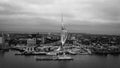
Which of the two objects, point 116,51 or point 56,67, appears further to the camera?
point 116,51

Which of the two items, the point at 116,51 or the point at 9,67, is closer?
the point at 9,67

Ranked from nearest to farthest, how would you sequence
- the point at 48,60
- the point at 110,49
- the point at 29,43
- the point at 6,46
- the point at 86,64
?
1. the point at 86,64
2. the point at 48,60
3. the point at 110,49
4. the point at 6,46
5. the point at 29,43

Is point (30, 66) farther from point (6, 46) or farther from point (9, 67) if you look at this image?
point (6, 46)

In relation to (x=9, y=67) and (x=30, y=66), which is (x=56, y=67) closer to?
(x=30, y=66)

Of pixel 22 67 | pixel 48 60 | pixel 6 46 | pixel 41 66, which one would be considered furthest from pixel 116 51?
pixel 6 46

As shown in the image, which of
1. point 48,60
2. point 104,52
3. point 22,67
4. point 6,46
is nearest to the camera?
point 22,67

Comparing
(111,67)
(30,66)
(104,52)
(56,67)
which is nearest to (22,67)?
(30,66)

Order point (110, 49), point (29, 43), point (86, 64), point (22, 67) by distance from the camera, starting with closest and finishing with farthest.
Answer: point (22, 67)
point (86, 64)
point (110, 49)
point (29, 43)

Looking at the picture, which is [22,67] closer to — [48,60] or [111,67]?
[48,60]

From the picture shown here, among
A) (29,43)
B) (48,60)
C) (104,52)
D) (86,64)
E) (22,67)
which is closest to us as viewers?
(22,67)
